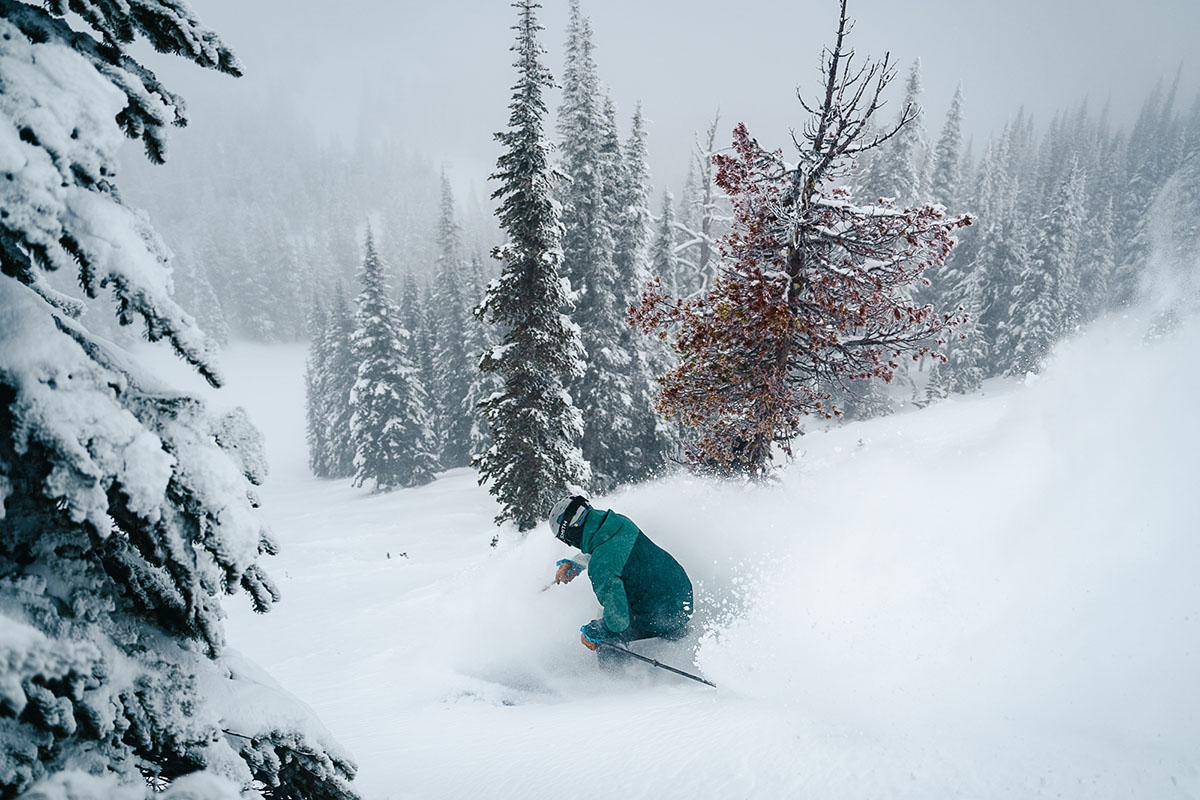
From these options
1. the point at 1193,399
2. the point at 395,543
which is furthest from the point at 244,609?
the point at 1193,399

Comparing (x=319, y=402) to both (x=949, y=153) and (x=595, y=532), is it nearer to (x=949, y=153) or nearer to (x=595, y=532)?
(x=595, y=532)

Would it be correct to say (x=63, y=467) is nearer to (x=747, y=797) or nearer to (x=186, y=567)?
(x=186, y=567)

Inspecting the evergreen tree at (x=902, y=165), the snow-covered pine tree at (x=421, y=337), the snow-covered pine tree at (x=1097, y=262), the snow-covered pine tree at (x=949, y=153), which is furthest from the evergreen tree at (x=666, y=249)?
the snow-covered pine tree at (x=1097, y=262)

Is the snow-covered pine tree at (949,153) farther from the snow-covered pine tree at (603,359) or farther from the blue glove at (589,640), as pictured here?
the blue glove at (589,640)

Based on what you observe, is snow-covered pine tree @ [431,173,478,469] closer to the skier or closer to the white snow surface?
the white snow surface

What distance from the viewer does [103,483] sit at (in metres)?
1.75

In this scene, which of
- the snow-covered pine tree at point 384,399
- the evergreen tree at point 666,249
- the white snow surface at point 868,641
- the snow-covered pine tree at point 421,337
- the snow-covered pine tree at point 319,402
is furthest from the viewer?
the snow-covered pine tree at point 319,402

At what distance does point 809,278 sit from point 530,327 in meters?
7.03

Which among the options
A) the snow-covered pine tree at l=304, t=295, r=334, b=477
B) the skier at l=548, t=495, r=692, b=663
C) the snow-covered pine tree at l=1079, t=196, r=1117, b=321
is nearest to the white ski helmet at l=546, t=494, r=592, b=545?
the skier at l=548, t=495, r=692, b=663

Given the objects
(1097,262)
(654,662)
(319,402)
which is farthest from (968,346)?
(319,402)

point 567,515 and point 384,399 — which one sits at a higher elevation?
point 567,515

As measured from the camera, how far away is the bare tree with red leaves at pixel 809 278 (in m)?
9.30

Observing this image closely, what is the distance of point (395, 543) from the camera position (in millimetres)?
21594

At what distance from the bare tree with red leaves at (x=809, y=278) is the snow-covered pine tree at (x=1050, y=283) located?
3934cm
